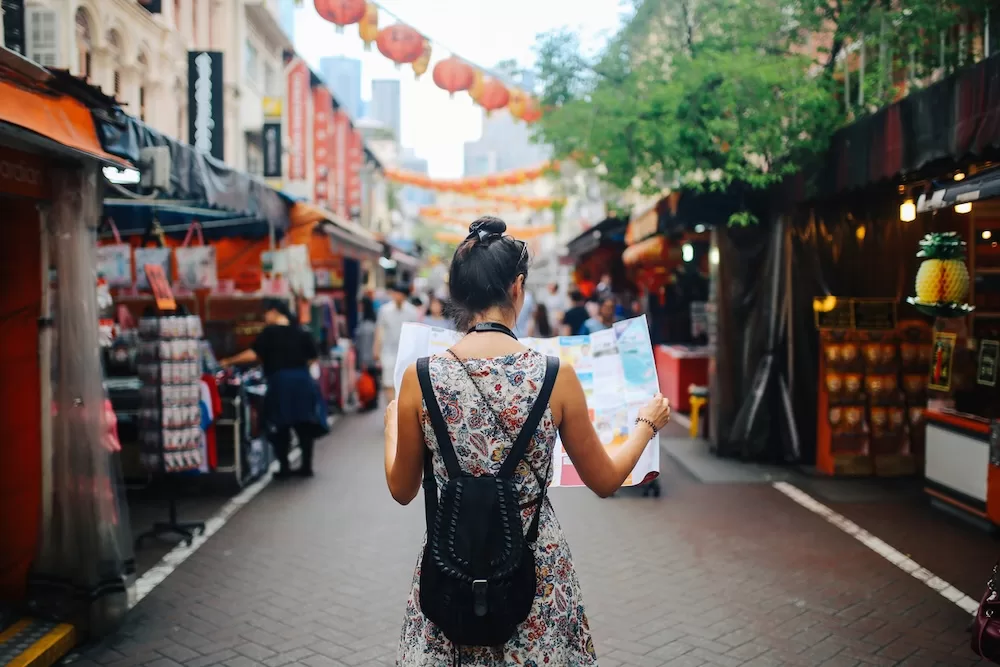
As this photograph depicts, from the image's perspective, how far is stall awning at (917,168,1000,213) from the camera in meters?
4.86

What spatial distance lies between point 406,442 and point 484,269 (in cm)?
53

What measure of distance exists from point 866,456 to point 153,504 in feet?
24.0

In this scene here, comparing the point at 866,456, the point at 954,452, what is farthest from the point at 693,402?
the point at 954,452

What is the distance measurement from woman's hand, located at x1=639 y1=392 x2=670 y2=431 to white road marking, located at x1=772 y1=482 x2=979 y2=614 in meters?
3.76

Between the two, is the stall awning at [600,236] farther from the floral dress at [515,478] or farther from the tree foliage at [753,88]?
the floral dress at [515,478]

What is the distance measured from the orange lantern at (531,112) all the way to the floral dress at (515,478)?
1053 centimetres

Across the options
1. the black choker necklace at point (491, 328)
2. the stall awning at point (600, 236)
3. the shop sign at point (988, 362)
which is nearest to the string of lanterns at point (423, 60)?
the stall awning at point (600, 236)

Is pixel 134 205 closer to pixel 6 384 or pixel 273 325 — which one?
pixel 273 325

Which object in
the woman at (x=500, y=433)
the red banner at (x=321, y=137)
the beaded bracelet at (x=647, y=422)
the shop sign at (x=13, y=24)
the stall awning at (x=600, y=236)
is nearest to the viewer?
the woman at (x=500, y=433)

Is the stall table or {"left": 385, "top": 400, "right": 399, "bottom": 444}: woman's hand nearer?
{"left": 385, "top": 400, "right": 399, "bottom": 444}: woman's hand

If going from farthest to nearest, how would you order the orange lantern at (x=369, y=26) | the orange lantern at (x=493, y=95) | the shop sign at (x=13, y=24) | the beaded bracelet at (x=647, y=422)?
the orange lantern at (x=493, y=95), the orange lantern at (x=369, y=26), the shop sign at (x=13, y=24), the beaded bracelet at (x=647, y=422)

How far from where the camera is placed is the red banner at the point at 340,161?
2436 centimetres

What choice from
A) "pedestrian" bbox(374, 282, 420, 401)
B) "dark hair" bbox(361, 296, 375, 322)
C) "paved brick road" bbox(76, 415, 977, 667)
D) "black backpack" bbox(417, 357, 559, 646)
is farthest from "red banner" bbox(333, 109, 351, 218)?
"black backpack" bbox(417, 357, 559, 646)

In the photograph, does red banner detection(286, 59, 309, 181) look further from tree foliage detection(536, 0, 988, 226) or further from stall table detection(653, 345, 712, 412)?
stall table detection(653, 345, 712, 412)
